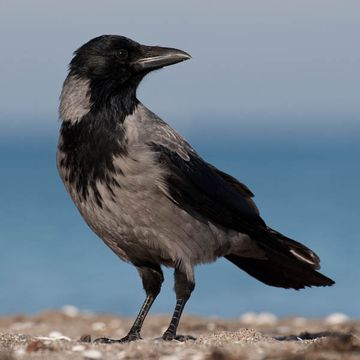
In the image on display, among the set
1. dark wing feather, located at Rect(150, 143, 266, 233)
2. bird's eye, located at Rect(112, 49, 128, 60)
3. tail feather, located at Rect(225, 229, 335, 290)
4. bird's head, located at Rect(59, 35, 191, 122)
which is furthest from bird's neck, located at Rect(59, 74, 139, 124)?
tail feather, located at Rect(225, 229, 335, 290)

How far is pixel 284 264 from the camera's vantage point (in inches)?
376

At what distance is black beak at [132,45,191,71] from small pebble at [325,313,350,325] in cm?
515

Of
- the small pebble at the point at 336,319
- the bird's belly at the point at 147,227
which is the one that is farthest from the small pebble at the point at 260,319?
the bird's belly at the point at 147,227

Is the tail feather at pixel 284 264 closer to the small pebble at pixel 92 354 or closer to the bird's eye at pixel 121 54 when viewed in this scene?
the bird's eye at pixel 121 54

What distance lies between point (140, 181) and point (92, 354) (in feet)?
6.04

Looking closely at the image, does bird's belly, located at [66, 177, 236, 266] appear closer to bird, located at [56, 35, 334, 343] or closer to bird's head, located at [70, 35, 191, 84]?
bird, located at [56, 35, 334, 343]

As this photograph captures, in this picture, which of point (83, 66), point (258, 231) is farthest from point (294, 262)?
point (83, 66)

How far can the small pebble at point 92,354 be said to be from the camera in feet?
21.9

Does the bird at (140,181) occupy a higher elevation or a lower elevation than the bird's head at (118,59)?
lower

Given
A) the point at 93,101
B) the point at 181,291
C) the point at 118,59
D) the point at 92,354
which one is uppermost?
the point at 118,59

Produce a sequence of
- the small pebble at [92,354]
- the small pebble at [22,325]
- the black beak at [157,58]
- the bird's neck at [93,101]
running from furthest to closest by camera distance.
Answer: the small pebble at [22,325] → the black beak at [157,58] → the bird's neck at [93,101] → the small pebble at [92,354]

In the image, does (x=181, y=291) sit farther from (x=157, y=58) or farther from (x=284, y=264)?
(x=157, y=58)

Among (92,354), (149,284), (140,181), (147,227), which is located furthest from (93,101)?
(92,354)

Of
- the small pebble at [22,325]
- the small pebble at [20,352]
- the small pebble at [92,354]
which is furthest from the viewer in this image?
the small pebble at [22,325]
